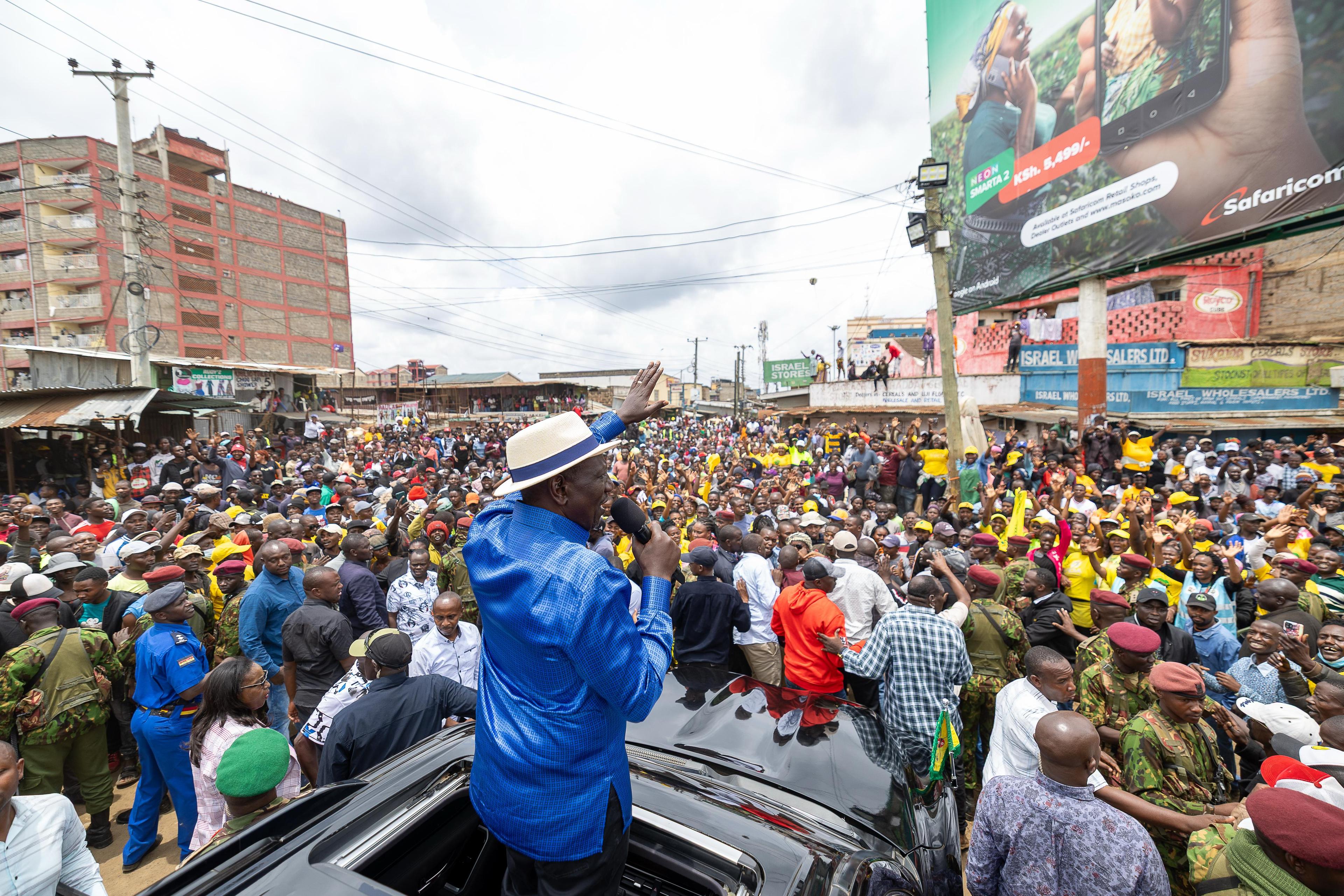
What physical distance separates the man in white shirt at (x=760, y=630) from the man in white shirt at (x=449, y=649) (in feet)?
7.50

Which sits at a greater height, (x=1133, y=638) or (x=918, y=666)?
(x=1133, y=638)

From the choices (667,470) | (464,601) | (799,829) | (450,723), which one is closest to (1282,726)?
(799,829)

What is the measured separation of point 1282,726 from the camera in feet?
10.3

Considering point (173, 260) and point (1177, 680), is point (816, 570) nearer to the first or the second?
point (1177, 680)

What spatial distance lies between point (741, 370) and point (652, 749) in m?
55.2

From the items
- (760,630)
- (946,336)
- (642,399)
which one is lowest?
(760,630)

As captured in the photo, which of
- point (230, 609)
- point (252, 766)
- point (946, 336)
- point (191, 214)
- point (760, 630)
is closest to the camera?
point (252, 766)

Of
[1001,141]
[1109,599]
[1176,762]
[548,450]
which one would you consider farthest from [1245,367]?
[548,450]

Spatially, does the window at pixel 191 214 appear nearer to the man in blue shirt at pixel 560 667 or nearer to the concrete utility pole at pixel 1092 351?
the concrete utility pole at pixel 1092 351

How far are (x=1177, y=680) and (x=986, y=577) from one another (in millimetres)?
1879

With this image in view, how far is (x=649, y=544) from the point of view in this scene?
1.69 m

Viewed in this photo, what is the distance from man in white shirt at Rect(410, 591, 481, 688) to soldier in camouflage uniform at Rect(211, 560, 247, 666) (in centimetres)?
165

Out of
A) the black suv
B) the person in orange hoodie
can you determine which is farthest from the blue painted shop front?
the black suv

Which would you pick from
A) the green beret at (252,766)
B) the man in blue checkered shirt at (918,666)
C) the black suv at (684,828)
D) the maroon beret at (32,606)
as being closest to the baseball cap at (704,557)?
the man in blue checkered shirt at (918,666)
